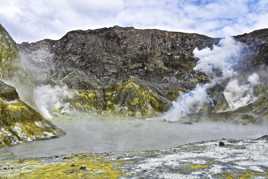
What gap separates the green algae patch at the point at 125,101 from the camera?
580 feet

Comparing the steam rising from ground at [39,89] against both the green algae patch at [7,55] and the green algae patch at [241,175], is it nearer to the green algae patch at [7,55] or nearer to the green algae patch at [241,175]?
the green algae patch at [7,55]

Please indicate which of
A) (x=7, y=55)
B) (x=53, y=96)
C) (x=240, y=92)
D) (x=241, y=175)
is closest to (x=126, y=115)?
(x=53, y=96)

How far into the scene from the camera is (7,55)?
143250 mm

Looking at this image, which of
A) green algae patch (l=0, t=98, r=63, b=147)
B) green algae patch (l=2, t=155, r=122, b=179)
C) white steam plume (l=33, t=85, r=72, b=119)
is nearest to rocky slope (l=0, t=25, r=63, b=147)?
green algae patch (l=0, t=98, r=63, b=147)

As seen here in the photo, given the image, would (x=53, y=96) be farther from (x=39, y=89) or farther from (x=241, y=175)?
(x=241, y=175)

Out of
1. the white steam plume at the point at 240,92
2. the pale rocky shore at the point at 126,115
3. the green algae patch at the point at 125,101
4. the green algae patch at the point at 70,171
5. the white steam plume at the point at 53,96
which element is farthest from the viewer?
the green algae patch at the point at 125,101

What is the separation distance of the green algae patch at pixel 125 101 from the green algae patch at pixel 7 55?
40.0m

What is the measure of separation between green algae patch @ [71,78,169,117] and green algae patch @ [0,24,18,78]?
40.0 metres

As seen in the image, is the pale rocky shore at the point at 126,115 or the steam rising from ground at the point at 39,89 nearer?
the pale rocky shore at the point at 126,115

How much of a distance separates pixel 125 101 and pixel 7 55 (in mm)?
57958

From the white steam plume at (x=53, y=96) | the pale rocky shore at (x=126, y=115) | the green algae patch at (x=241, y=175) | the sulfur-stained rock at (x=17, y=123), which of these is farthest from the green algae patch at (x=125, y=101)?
the green algae patch at (x=241, y=175)

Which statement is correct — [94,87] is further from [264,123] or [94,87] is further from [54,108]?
[264,123]

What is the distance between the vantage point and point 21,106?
256 ft

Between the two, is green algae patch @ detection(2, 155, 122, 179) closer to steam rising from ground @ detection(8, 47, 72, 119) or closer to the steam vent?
the steam vent
